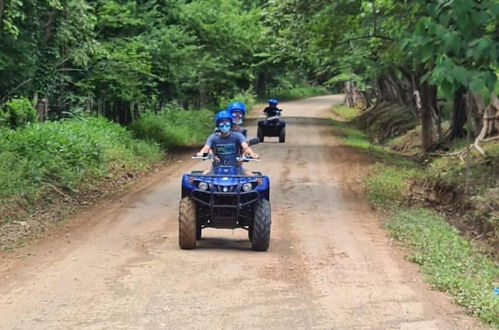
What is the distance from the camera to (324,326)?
6.75 metres

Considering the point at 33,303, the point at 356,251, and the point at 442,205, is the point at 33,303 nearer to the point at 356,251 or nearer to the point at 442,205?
the point at 356,251

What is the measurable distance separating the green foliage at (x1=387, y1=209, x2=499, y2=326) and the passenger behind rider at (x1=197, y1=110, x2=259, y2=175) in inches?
107

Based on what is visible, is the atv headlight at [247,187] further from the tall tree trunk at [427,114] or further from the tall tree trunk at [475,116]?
the tall tree trunk at [427,114]

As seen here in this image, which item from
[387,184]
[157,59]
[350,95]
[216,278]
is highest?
[157,59]

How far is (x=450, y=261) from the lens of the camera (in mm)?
9766

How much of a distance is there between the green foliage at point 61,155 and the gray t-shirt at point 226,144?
4738mm

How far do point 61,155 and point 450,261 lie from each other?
1019 cm

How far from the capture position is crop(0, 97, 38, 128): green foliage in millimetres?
18641

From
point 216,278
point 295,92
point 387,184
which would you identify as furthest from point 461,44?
point 295,92

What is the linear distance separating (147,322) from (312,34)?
17.9 m

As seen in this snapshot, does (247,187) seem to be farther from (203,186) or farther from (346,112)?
(346,112)

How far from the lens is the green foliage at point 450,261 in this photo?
7.59m

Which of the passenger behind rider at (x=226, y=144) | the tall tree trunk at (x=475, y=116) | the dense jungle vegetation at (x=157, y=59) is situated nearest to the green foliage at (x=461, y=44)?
the dense jungle vegetation at (x=157, y=59)

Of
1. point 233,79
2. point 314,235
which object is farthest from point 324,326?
point 233,79
